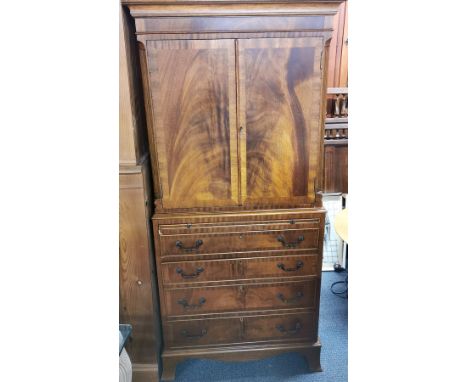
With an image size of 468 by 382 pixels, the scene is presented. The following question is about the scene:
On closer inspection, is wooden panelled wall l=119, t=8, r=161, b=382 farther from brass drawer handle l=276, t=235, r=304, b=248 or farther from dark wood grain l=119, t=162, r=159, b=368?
brass drawer handle l=276, t=235, r=304, b=248

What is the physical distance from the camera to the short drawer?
1.73 m

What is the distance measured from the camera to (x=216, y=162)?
166 centimetres

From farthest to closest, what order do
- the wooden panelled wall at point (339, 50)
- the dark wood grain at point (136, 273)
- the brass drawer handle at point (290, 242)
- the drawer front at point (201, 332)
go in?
the wooden panelled wall at point (339, 50) → the drawer front at point (201, 332) → the brass drawer handle at point (290, 242) → the dark wood grain at point (136, 273)

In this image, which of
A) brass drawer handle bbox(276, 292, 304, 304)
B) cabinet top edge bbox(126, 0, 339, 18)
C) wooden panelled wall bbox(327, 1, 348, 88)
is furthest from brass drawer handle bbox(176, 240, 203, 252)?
wooden panelled wall bbox(327, 1, 348, 88)

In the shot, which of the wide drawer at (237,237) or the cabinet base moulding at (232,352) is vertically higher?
the wide drawer at (237,237)

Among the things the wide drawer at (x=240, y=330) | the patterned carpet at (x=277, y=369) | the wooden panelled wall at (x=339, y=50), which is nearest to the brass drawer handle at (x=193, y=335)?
the wide drawer at (x=240, y=330)

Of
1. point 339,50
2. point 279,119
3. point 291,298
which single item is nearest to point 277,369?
point 291,298

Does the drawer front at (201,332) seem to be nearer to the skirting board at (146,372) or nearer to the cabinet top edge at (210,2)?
the skirting board at (146,372)

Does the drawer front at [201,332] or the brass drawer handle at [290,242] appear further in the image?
the drawer front at [201,332]

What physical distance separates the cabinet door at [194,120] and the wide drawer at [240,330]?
608mm

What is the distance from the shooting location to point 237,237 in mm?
1751

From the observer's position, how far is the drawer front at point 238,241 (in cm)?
173

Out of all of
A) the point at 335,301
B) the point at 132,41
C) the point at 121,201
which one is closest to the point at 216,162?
the point at 121,201
